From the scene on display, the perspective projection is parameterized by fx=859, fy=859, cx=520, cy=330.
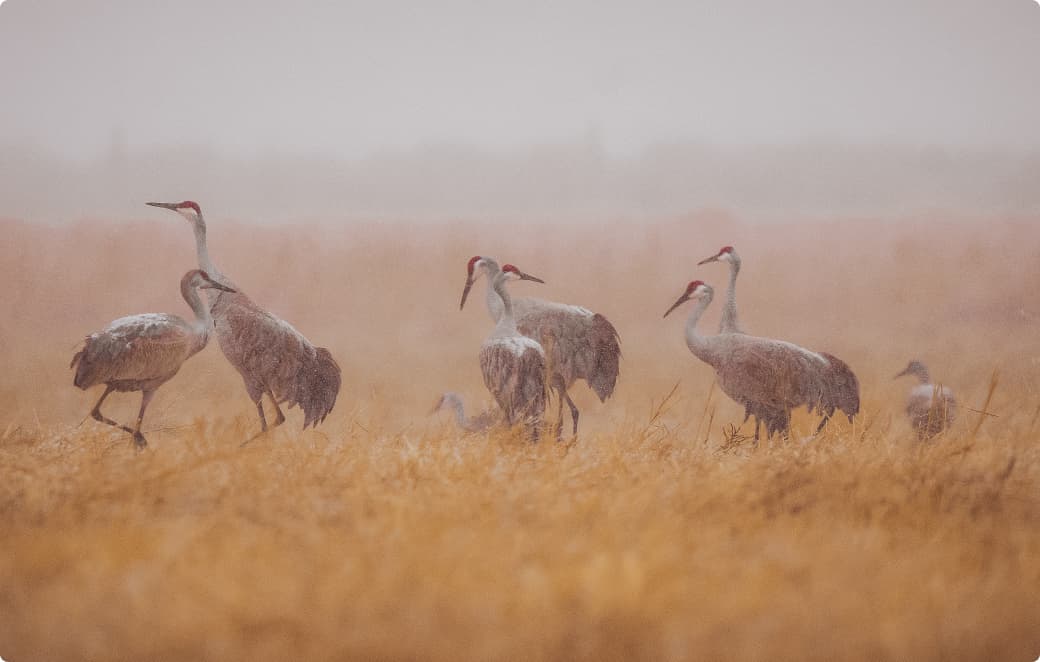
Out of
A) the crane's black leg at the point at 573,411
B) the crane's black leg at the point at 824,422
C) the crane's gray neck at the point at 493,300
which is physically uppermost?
the crane's gray neck at the point at 493,300

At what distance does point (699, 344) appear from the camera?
346 centimetres

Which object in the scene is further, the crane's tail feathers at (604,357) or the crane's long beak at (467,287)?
the crane's tail feathers at (604,357)

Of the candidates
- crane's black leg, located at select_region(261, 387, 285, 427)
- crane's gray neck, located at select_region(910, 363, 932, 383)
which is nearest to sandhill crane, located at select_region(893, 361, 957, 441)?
crane's gray neck, located at select_region(910, 363, 932, 383)

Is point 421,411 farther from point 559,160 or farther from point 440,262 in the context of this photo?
point 559,160

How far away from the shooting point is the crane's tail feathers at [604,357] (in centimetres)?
358

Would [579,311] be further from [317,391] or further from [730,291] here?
[317,391]

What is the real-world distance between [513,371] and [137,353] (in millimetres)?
1314


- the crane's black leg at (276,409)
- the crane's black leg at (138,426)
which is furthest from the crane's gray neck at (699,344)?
the crane's black leg at (138,426)

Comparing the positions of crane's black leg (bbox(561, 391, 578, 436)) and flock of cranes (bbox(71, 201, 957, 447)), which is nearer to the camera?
flock of cranes (bbox(71, 201, 957, 447))

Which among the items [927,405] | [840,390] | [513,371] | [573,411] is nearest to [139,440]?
[513,371]

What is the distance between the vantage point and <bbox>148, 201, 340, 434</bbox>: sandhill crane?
10.4 feet

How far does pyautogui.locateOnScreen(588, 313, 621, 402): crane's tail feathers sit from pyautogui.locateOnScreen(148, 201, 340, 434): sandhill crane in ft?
3.51

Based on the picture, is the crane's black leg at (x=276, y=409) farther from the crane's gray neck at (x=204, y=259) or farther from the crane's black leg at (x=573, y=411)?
the crane's black leg at (x=573, y=411)

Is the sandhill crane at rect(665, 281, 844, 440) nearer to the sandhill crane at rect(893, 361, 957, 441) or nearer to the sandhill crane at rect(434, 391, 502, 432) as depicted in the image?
the sandhill crane at rect(893, 361, 957, 441)
